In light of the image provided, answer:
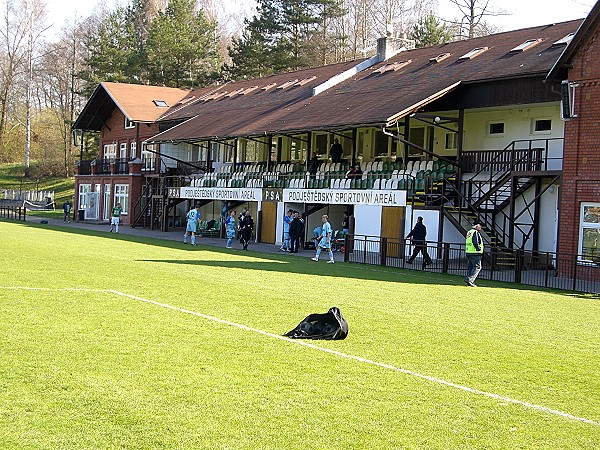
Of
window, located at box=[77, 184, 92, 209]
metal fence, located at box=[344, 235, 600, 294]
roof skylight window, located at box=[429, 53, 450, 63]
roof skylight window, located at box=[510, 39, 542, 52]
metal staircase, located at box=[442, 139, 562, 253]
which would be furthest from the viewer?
window, located at box=[77, 184, 92, 209]

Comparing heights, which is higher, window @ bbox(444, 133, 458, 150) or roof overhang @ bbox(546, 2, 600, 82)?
roof overhang @ bbox(546, 2, 600, 82)

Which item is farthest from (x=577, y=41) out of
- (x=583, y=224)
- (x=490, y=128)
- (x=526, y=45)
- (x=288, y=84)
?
(x=288, y=84)

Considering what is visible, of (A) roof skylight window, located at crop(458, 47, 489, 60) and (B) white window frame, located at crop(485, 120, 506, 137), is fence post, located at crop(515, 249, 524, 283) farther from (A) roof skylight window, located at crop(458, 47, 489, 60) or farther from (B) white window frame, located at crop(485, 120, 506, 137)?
(A) roof skylight window, located at crop(458, 47, 489, 60)

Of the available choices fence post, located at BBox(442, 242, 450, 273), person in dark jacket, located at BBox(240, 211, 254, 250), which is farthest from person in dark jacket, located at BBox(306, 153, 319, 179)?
fence post, located at BBox(442, 242, 450, 273)

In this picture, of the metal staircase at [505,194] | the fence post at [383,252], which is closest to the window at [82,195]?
the metal staircase at [505,194]

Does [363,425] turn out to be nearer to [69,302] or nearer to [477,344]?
[477,344]

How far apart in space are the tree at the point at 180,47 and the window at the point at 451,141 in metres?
37.2

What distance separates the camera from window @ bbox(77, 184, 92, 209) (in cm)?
6134

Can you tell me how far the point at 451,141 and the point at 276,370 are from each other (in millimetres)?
28791

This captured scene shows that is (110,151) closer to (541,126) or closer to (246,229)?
(246,229)

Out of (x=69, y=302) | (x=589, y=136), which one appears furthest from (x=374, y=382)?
(x=589, y=136)

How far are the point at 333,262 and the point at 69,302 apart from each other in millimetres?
15591

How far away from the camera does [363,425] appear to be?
7.49m

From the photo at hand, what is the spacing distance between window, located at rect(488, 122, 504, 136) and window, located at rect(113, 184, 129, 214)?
28427mm
